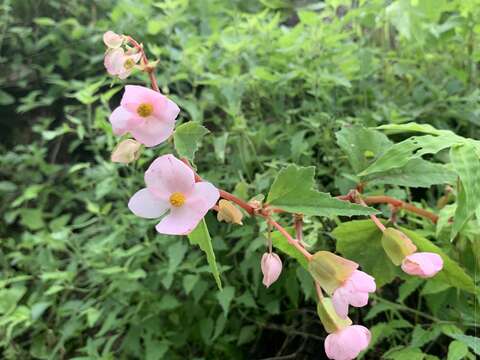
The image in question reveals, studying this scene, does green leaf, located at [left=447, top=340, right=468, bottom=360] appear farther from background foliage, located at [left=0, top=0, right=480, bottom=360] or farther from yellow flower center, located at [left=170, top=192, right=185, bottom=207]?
yellow flower center, located at [left=170, top=192, right=185, bottom=207]

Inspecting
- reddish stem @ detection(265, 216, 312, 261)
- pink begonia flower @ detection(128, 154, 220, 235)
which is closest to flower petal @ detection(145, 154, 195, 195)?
pink begonia flower @ detection(128, 154, 220, 235)

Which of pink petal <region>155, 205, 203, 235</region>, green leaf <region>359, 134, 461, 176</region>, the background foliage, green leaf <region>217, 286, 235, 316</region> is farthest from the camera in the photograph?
green leaf <region>217, 286, 235, 316</region>

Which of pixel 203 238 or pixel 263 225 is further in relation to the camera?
pixel 263 225

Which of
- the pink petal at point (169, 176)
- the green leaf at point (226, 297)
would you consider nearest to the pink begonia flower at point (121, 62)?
the pink petal at point (169, 176)

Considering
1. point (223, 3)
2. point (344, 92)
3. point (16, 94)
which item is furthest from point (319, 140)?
point (16, 94)

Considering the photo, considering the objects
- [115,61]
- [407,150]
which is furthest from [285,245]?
[115,61]

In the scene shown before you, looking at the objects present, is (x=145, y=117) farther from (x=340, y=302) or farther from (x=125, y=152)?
(x=340, y=302)

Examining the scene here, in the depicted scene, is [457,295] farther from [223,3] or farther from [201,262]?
[223,3]
